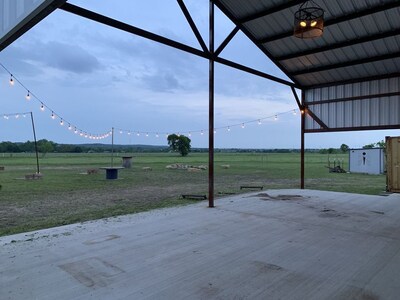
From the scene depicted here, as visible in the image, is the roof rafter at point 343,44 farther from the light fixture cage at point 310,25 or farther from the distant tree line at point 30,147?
the distant tree line at point 30,147

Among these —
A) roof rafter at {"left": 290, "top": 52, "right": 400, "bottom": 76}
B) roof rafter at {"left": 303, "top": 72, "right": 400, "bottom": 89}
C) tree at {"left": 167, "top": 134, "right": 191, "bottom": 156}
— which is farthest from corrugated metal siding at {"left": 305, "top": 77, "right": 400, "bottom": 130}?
tree at {"left": 167, "top": 134, "right": 191, "bottom": 156}

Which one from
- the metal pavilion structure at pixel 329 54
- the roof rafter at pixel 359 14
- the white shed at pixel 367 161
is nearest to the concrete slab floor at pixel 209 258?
the metal pavilion structure at pixel 329 54

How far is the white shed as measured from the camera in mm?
19750

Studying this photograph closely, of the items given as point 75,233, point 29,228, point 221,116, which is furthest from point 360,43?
point 221,116

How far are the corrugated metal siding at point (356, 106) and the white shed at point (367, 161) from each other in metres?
12.2

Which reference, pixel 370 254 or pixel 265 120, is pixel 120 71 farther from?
pixel 370 254

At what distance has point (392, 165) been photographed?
10531mm

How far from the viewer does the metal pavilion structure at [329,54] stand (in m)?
6.28

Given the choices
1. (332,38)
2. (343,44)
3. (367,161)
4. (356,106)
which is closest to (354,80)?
(356,106)

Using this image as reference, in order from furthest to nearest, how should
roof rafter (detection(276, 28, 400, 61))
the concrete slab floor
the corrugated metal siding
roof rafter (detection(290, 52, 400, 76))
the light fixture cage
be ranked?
the corrugated metal siding, roof rafter (detection(290, 52, 400, 76)), roof rafter (detection(276, 28, 400, 61)), the light fixture cage, the concrete slab floor

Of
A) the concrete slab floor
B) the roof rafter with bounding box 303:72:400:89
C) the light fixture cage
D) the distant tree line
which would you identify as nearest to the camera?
the concrete slab floor

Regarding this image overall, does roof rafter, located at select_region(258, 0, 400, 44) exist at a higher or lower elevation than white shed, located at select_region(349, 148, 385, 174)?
higher

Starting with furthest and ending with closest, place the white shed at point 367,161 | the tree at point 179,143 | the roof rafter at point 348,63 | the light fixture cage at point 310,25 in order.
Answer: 1. the tree at point 179,143
2. the white shed at point 367,161
3. the roof rafter at point 348,63
4. the light fixture cage at point 310,25

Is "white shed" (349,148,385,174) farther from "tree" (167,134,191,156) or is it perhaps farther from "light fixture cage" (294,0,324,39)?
"tree" (167,134,191,156)
